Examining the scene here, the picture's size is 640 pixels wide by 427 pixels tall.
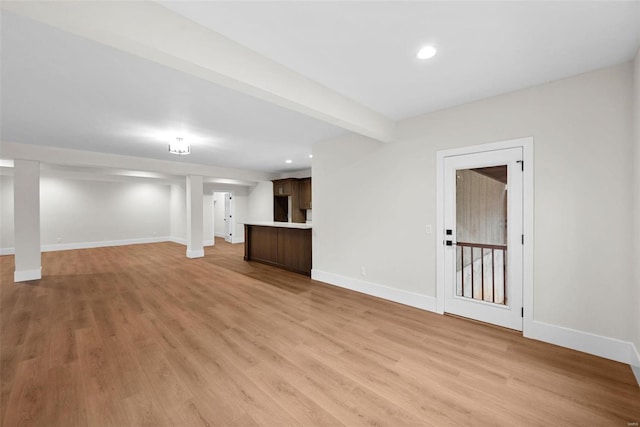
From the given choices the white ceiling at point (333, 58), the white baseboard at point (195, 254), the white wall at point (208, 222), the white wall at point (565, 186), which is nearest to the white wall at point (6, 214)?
the white wall at point (208, 222)

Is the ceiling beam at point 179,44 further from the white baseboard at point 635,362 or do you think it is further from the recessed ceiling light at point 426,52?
the white baseboard at point 635,362

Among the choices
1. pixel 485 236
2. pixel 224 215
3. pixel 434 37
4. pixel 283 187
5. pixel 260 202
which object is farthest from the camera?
pixel 224 215

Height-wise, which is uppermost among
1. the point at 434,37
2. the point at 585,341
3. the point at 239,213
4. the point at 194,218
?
the point at 434,37

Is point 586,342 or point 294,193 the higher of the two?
point 294,193

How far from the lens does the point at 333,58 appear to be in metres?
2.09

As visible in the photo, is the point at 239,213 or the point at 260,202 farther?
the point at 239,213

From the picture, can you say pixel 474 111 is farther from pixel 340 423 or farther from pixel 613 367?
pixel 340 423

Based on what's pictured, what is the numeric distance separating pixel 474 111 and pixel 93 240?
11451 millimetres

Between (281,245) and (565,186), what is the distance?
478cm

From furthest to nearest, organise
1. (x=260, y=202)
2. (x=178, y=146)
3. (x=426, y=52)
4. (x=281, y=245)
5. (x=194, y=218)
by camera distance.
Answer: (x=260, y=202)
(x=194, y=218)
(x=281, y=245)
(x=178, y=146)
(x=426, y=52)

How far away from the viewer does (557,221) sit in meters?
2.42

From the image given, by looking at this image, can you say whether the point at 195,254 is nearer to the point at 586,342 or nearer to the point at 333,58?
the point at 333,58

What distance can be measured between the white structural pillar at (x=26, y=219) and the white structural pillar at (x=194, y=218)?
9.39 ft

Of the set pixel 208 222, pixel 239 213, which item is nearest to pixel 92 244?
pixel 208 222
